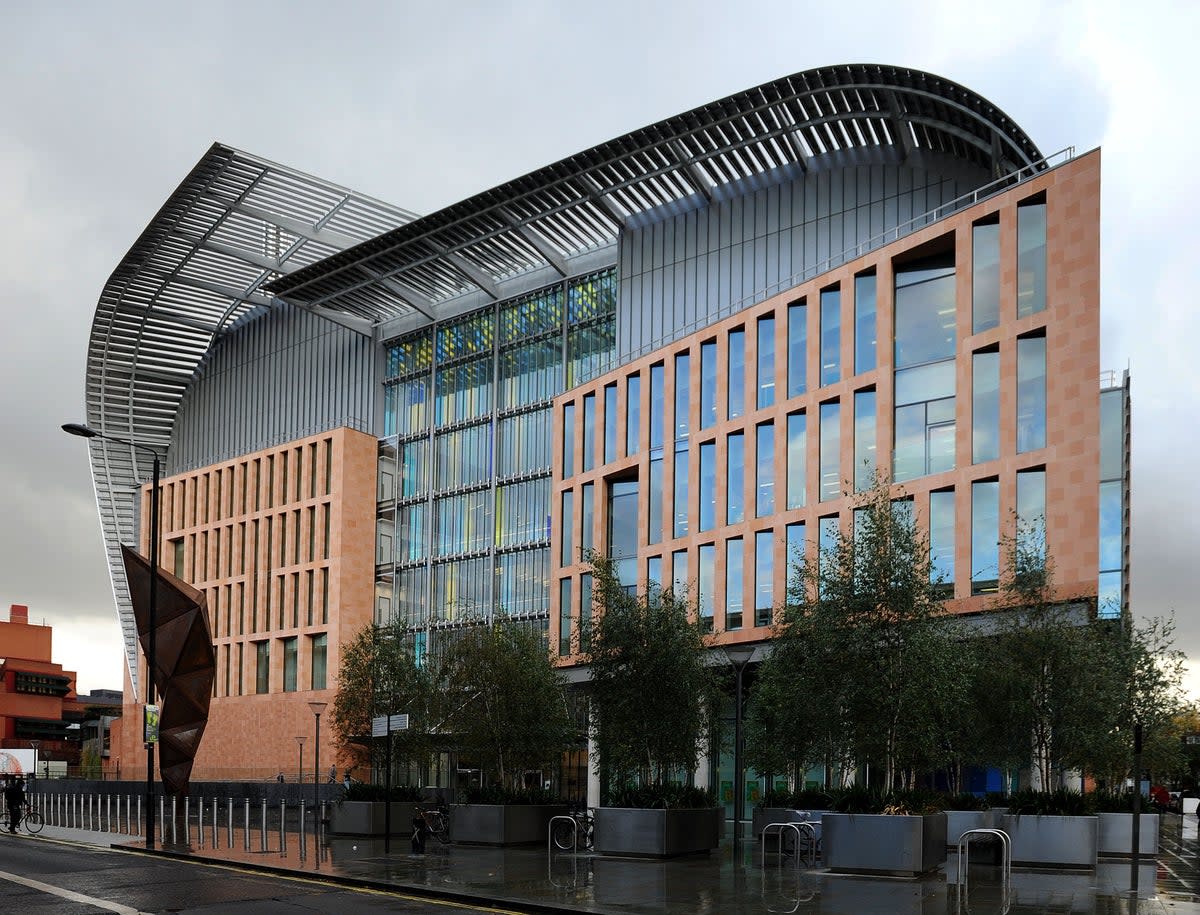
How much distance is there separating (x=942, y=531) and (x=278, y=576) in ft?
162

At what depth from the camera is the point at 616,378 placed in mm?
55000

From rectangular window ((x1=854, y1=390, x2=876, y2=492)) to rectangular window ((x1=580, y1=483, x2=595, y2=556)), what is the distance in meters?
15.8

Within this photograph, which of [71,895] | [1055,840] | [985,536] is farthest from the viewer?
[985,536]

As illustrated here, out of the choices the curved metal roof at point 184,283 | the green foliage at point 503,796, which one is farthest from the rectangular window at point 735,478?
the curved metal roof at point 184,283

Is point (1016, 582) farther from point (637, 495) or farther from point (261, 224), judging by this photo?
point (261, 224)

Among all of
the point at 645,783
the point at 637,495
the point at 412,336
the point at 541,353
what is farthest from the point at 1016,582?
the point at 412,336

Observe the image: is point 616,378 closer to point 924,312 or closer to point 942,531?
point 924,312

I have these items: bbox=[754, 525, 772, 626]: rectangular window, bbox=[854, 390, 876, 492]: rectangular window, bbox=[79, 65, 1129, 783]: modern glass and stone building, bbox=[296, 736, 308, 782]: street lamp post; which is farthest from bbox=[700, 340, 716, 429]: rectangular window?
bbox=[296, 736, 308, 782]: street lamp post

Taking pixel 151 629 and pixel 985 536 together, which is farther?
pixel 985 536

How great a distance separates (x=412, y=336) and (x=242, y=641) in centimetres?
2214

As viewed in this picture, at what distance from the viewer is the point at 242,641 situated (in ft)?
266

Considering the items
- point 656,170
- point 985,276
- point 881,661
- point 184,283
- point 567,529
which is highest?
point 656,170

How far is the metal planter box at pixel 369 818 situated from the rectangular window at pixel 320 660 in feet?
124

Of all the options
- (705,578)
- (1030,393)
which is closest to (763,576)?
(705,578)
